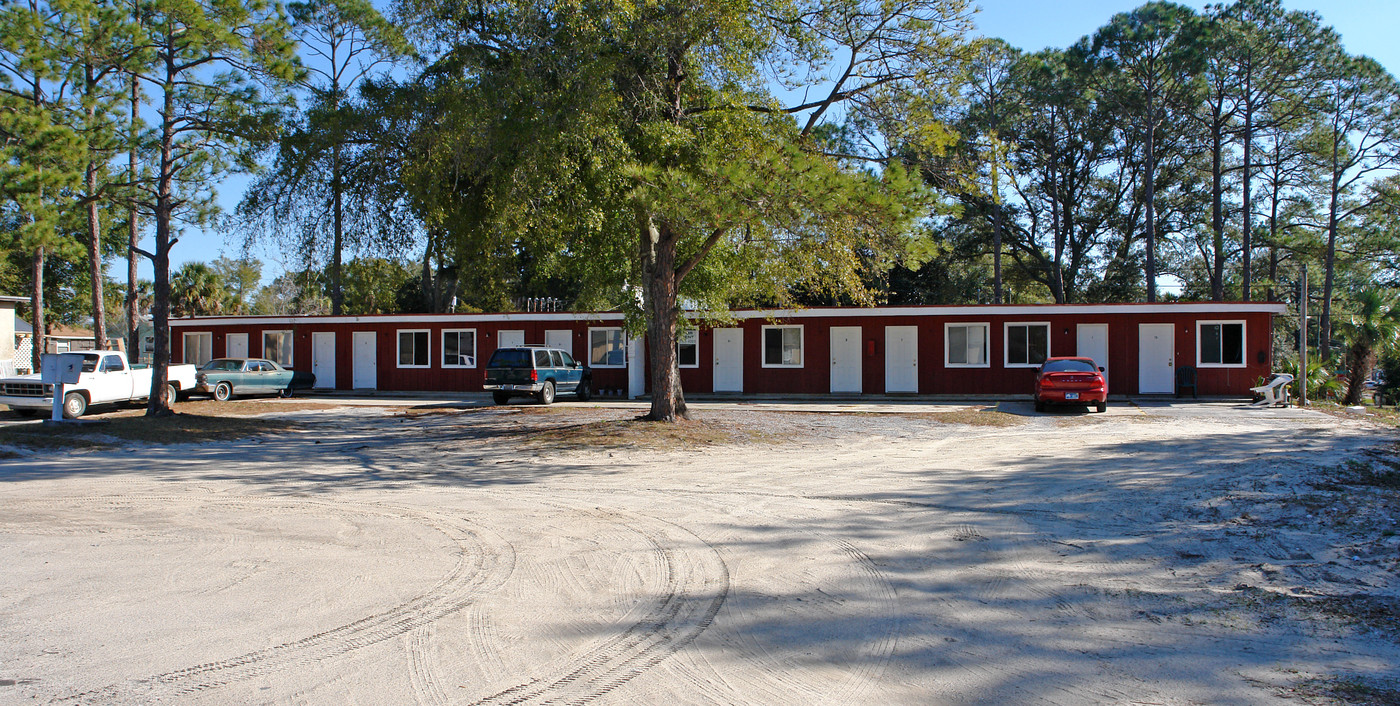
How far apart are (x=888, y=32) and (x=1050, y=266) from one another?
31376 millimetres

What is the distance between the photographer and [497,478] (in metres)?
10.3

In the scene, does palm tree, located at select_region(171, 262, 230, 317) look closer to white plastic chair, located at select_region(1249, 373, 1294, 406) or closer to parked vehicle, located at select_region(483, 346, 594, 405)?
parked vehicle, located at select_region(483, 346, 594, 405)

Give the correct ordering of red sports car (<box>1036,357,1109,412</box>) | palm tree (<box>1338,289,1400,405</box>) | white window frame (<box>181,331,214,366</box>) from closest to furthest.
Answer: red sports car (<box>1036,357,1109,412</box>)
palm tree (<box>1338,289,1400,405</box>)
white window frame (<box>181,331,214,366</box>)

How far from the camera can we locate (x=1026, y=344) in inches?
996

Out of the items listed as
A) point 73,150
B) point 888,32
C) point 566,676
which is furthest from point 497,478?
point 73,150

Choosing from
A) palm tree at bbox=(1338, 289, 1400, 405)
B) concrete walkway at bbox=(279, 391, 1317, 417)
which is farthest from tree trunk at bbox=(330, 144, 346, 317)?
palm tree at bbox=(1338, 289, 1400, 405)

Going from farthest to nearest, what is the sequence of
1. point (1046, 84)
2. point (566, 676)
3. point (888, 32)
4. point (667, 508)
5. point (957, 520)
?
1. point (1046, 84)
2. point (888, 32)
3. point (667, 508)
4. point (957, 520)
5. point (566, 676)

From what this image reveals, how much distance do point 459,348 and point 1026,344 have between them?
1915cm

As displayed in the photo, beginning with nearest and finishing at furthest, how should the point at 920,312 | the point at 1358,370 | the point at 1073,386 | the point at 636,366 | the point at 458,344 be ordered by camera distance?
the point at 1073,386
the point at 1358,370
the point at 920,312
the point at 636,366
the point at 458,344

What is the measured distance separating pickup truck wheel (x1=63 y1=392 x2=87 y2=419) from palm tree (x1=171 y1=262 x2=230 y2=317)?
26368mm

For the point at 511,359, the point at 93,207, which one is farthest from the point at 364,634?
the point at 93,207

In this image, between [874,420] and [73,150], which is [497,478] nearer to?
[874,420]

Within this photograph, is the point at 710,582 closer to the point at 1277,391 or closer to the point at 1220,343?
the point at 1277,391

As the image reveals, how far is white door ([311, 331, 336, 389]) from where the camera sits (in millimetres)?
30484
